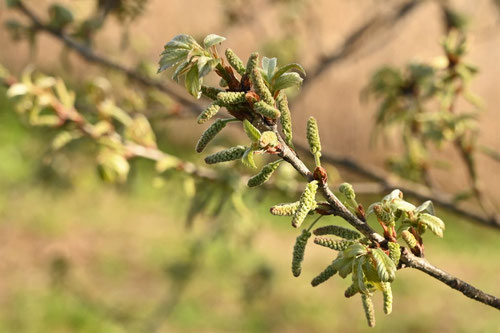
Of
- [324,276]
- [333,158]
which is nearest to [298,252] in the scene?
[324,276]

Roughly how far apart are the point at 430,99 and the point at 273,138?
3.91ft

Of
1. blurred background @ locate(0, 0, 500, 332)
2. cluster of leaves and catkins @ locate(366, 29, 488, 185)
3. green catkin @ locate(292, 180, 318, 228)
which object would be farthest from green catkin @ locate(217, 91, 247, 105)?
blurred background @ locate(0, 0, 500, 332)

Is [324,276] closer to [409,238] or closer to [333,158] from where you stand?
[409,238]

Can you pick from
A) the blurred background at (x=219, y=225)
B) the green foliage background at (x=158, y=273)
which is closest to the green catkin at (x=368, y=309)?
the blurred background at (x=219, y=225)

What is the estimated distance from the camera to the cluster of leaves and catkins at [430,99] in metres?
1.70

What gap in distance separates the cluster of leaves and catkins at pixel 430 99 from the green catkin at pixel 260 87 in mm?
998

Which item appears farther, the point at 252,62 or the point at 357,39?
the point at 357,39

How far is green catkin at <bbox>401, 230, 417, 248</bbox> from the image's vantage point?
2.90 ft

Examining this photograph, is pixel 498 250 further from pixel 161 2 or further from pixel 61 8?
pixel 61 8

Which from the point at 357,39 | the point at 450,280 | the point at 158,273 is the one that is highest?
the point at 158,273

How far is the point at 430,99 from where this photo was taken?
1.86 m

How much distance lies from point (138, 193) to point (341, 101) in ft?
7.78

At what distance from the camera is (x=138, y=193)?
21.4 ft

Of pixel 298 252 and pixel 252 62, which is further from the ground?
pixel 252 62
